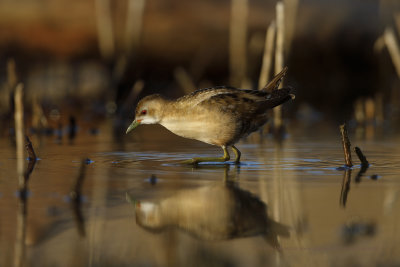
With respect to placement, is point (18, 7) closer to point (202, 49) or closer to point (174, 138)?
point (202, 49)

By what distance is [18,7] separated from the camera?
1761cm

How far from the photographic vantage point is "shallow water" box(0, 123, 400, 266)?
453 cm

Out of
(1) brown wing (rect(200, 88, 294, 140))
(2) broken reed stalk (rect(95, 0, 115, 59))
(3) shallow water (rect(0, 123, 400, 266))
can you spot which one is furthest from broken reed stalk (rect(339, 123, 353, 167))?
(2) broken reed stalk (rect(95, 0, 115, 59))

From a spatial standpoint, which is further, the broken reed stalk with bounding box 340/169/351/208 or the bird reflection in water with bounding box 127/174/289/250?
the broken reed stalk with bounding box 340/169/351/208

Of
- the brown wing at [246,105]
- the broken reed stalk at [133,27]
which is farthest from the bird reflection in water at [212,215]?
the broken reed stalk at [133,27]

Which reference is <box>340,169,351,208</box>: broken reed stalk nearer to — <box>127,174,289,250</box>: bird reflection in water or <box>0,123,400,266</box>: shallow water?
<box>0,123,400,266</box>: shallow water

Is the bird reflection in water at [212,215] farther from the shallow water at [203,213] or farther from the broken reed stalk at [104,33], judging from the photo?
the broken reed stalk at [104,33]

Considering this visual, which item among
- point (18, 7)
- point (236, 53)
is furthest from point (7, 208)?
point (18, 7)

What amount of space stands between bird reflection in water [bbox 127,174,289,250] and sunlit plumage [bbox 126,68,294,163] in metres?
1.82

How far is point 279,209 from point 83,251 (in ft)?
5.82

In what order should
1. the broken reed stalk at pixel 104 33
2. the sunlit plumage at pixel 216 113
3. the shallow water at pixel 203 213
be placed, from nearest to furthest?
the shallow water at pixel 203 213 < the sunlit plumage at pixel 216 113 < the broken reed stalk at pixel 104 33

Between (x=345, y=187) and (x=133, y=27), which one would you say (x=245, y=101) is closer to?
(x=345, y=187)

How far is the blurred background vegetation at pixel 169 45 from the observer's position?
16.8 metres

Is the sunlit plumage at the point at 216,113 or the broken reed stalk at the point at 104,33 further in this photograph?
the broken reed stalk at the point at 104,33
